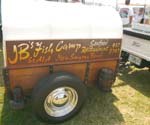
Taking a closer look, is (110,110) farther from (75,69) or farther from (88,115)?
(75,69)

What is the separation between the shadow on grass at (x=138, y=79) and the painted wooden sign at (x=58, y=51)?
1.39 m

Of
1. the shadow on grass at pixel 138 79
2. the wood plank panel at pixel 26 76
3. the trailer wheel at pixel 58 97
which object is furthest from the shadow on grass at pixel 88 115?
the shadow on grass at pixel 138 79

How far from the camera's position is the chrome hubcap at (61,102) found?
325 cm

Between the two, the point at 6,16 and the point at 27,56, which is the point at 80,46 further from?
the point at 6,16

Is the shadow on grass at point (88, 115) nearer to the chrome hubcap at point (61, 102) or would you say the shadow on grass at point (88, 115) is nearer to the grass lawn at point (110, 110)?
the grass lawn at point (110, 110)

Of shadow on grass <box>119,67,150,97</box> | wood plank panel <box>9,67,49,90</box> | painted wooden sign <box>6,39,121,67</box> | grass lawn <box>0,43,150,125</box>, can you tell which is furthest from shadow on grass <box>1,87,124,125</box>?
shadow on grass <box>119,67,150,97</box>

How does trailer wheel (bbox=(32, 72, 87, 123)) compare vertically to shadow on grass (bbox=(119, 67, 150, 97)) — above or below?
above

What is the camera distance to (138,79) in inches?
207

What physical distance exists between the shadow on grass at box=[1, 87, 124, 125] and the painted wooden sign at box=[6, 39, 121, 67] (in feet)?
2.98

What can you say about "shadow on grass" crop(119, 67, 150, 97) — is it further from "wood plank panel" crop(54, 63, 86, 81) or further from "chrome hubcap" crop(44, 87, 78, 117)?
"chrome hubcap" crop(44, 87, 78, 117)

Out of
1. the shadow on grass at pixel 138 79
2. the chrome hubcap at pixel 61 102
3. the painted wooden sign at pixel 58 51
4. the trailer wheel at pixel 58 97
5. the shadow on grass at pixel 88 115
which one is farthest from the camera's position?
the shadow on grass at pixel 138 79

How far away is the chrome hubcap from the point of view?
3.25 meters

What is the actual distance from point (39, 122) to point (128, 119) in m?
1.48

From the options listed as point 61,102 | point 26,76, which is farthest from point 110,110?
point 26,76
